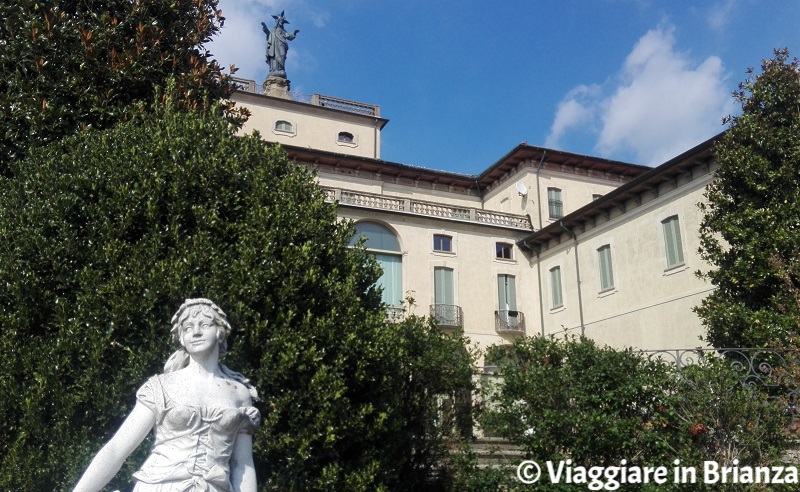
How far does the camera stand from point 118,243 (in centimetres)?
691

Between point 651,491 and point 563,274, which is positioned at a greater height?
point 563,274

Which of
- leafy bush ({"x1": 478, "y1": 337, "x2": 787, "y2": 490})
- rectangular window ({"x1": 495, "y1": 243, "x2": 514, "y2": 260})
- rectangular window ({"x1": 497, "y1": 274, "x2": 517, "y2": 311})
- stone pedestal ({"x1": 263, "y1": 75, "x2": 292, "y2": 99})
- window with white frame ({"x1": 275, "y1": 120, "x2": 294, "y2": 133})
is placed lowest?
leafy bush ({"x1": 478, "y1": 337, "x2": 787, "y2": 490})

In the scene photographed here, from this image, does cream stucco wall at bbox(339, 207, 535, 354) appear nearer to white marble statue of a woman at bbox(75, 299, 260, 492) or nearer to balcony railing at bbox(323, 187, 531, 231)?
balcony railing at bbox(323, 187, 531, 231)

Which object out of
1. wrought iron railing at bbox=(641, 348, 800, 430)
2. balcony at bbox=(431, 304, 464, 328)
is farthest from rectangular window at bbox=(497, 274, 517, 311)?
wrought iron railing at bbox=(641, 348, 800, 430)

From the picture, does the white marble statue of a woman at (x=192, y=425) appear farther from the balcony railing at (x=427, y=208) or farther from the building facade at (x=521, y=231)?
the balcony railing at (x=427, y=208)

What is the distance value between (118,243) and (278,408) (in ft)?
7.59

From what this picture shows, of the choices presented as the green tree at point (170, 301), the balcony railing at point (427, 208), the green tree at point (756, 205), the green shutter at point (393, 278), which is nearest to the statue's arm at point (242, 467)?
the green tree at point (170, 301)

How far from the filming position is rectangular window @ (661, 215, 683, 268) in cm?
2530

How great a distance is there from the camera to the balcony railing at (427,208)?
30266 mm

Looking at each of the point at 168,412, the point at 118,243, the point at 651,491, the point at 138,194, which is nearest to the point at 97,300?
the point at 118,243

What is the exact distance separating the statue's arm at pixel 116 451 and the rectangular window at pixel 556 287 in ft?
93.6

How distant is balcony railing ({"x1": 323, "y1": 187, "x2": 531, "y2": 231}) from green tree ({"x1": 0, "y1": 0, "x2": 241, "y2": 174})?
18.3 m

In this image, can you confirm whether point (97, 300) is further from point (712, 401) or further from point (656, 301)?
point (656, 301)

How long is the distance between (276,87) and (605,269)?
72.1 feet
